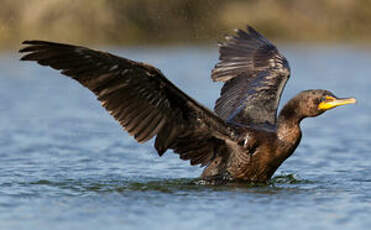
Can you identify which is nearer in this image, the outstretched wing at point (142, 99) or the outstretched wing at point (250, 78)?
the outstretched wing at point (142, 99)

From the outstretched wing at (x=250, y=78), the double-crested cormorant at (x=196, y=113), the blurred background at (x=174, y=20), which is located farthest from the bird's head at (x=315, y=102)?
the blurred background at (x=174, y=20)

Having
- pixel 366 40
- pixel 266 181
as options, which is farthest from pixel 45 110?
pixel 366 40

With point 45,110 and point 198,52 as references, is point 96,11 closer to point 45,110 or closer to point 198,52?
point 198,52

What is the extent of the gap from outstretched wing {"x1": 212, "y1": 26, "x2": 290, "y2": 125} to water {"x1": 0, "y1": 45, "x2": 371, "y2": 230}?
0.73m

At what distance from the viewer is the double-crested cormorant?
24.2ft

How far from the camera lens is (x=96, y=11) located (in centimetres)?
2083

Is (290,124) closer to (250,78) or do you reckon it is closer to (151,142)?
(250,78)

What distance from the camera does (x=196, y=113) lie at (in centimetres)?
776

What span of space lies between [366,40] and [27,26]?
31.9 ft

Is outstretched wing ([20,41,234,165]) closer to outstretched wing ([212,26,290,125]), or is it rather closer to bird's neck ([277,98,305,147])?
bird's neck ([277,98,305,147])

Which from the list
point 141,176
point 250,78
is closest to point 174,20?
point 250,78

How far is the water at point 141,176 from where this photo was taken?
6.91 meters

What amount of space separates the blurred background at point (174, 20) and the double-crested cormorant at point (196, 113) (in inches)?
416

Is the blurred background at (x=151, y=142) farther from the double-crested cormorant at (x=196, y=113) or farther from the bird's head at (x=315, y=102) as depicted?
the bird's head at (x=315, y=102)
